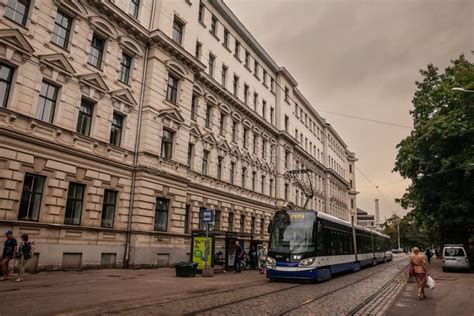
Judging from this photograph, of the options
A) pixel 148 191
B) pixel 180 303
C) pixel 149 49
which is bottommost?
pixel 180 303

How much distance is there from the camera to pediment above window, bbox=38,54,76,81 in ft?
56.9

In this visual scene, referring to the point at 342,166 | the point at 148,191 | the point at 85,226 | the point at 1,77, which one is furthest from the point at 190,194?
the point at 342,166

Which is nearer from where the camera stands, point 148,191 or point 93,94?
point 93,94

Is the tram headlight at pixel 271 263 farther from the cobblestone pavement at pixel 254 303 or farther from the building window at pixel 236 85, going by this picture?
the building window at pixel 236 85

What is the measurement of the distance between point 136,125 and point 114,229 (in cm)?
633

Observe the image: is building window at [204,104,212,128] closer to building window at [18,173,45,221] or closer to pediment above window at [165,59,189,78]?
pediment above window at [165,59,189,78]

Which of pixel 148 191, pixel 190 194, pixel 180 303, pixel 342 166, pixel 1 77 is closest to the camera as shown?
pixel 180 303

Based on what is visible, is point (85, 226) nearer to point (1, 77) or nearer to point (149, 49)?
point (1, 77)

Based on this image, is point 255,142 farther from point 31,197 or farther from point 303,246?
point 31,197

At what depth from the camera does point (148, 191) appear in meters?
22.1

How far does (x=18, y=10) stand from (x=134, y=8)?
8176mm

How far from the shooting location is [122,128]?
865 inches

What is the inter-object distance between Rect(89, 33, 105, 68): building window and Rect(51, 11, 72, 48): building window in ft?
5.02

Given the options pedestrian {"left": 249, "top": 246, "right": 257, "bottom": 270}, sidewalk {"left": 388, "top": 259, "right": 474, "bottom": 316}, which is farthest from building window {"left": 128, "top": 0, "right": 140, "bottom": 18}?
sidewalk {"left": 388, "top": 259, "right": 474, "bottom": 316}
